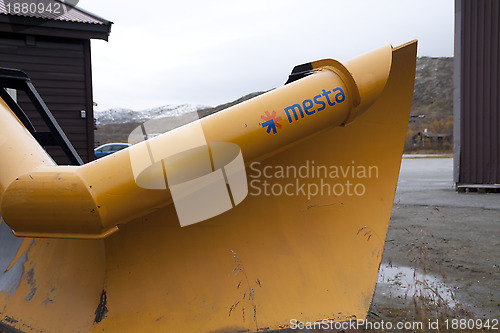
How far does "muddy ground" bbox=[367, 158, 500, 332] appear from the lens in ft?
8.89

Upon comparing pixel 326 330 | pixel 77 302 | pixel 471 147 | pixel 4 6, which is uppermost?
pixel 4 6

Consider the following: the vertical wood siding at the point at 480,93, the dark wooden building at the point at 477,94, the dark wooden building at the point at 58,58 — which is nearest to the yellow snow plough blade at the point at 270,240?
the dark wooden building at the point at 58,58

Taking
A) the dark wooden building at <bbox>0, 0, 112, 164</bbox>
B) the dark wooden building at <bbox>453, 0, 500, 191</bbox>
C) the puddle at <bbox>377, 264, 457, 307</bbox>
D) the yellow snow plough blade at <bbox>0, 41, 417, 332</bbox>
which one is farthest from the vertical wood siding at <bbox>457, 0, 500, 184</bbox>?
the yellow snow plough blade at <bbox>0, 41, 417, 332</bbox>

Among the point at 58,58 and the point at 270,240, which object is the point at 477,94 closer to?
the point at 58,58

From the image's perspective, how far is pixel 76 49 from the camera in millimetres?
8523

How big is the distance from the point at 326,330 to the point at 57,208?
1212mm

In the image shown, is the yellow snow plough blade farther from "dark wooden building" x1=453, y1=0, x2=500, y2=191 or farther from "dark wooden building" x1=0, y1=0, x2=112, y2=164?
"dark wooden building" x1=453, y1=0, x2=500, y2=191

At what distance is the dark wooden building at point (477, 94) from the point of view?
9.65m

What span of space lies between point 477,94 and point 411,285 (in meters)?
8.33

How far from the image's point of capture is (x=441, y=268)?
371cm

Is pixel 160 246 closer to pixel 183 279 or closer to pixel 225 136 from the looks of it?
pixel 183 279

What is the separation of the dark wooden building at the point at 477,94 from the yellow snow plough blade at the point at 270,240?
29.9ft

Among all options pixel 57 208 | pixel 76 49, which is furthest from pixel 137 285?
pixel 76 49

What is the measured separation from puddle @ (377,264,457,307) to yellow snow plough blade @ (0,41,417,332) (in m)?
1.23
